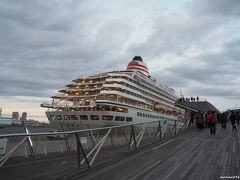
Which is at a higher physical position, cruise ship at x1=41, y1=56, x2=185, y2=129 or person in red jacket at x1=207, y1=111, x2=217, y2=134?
cruise ship at x1=41, y1=56, x2=185, y2=129

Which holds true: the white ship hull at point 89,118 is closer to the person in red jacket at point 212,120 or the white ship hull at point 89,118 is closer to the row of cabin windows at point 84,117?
the row of cabin windows at point 84,117

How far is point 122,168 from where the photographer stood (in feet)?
26.5

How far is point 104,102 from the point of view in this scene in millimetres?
37906

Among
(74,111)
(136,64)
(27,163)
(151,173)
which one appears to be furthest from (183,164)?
(136,64)

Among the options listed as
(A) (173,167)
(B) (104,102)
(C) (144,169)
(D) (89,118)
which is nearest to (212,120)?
(A) (173,167)

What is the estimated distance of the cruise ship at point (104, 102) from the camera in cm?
3862

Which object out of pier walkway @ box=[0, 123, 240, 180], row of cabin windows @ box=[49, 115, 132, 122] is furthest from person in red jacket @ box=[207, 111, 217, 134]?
row of cabin windows @ box=[49, 115, 132, 122]

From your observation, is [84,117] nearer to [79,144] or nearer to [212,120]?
[212,120]

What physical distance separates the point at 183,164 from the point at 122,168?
166 centimetres

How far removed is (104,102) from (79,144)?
30.1 metres

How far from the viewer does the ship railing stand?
6.16 meters

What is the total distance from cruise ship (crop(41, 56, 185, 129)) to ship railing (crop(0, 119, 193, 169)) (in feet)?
83.1

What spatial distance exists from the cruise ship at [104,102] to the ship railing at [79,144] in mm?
25338

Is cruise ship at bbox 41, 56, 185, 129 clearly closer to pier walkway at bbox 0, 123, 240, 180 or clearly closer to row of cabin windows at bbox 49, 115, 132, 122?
row of cabin windows at bbox 49, 115, 132, 122
